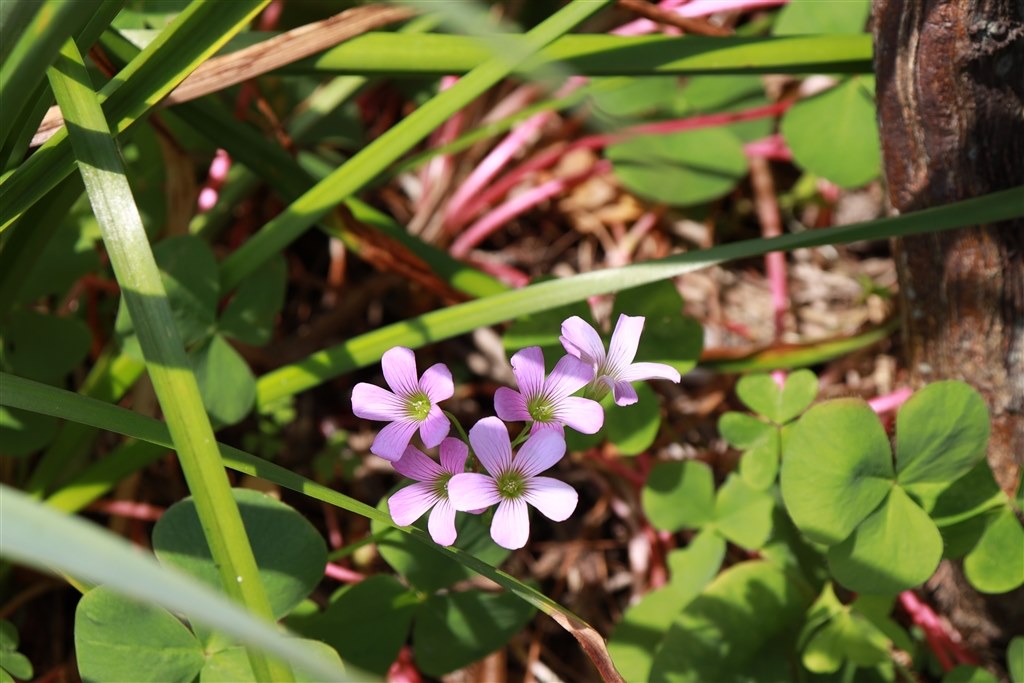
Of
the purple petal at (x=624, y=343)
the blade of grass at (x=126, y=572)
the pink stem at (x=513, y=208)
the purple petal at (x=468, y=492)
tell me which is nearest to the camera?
the blade of grass at (x=126, y=572)

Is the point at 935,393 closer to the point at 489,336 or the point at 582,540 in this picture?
the point at 582,540

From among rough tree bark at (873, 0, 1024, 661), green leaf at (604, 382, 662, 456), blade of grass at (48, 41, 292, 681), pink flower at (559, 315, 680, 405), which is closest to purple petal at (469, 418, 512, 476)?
pink flower at (559, 315, 680, 405)

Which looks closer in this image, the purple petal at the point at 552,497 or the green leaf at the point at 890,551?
the purple petal at the point at 552,497

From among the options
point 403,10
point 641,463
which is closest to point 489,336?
point 641,463

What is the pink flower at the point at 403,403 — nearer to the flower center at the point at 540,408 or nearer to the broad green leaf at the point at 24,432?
the flower center at the point at 540,408

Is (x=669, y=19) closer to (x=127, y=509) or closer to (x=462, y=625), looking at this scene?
(x=462, y=625)

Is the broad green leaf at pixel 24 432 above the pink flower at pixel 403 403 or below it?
below

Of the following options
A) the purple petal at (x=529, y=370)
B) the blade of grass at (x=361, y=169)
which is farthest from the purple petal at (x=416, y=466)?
the blade of grass at (x=361, y=169)
